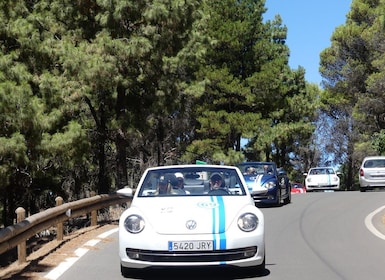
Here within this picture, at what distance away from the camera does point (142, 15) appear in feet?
61.2

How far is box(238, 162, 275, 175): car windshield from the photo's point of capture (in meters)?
Result: 18.8

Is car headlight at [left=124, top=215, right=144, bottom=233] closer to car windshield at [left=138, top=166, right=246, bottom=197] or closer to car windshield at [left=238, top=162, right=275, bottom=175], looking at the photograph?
car windshield at [left=138, top=166, right=246, bottom=197]

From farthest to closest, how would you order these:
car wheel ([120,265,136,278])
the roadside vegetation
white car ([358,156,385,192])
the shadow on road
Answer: white car ([358,156,385,192]) → the roadside vegetation → the shadow on road → car wheel ([120,265,136,278])

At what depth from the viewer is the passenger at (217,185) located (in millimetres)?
8370

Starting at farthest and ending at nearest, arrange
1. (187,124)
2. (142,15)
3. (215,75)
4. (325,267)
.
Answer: (187,124)
(215,75)
(142,15)
(325,267)

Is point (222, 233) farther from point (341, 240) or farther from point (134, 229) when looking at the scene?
point (341, 240)

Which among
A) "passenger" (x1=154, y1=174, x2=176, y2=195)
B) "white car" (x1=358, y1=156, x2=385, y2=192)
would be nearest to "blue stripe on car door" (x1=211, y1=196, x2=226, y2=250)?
"passenger" (x1=154, y1=174, x2=176, y2=195)

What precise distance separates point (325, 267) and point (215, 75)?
2721 cm

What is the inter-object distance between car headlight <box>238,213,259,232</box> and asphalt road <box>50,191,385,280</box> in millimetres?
765

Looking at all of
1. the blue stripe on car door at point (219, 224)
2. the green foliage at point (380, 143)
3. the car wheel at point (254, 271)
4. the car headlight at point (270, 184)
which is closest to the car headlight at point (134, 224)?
the blue stripe on car door at point (219, 224)

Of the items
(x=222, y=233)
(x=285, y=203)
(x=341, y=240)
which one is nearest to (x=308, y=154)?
(x=285, y=203)

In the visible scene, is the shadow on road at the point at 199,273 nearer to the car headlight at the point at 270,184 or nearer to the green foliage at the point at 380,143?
the car headlight at the point at 270,184

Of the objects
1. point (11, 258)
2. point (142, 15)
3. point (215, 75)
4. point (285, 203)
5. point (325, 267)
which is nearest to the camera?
point (325, 267)

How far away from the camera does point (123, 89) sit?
20.2 m
